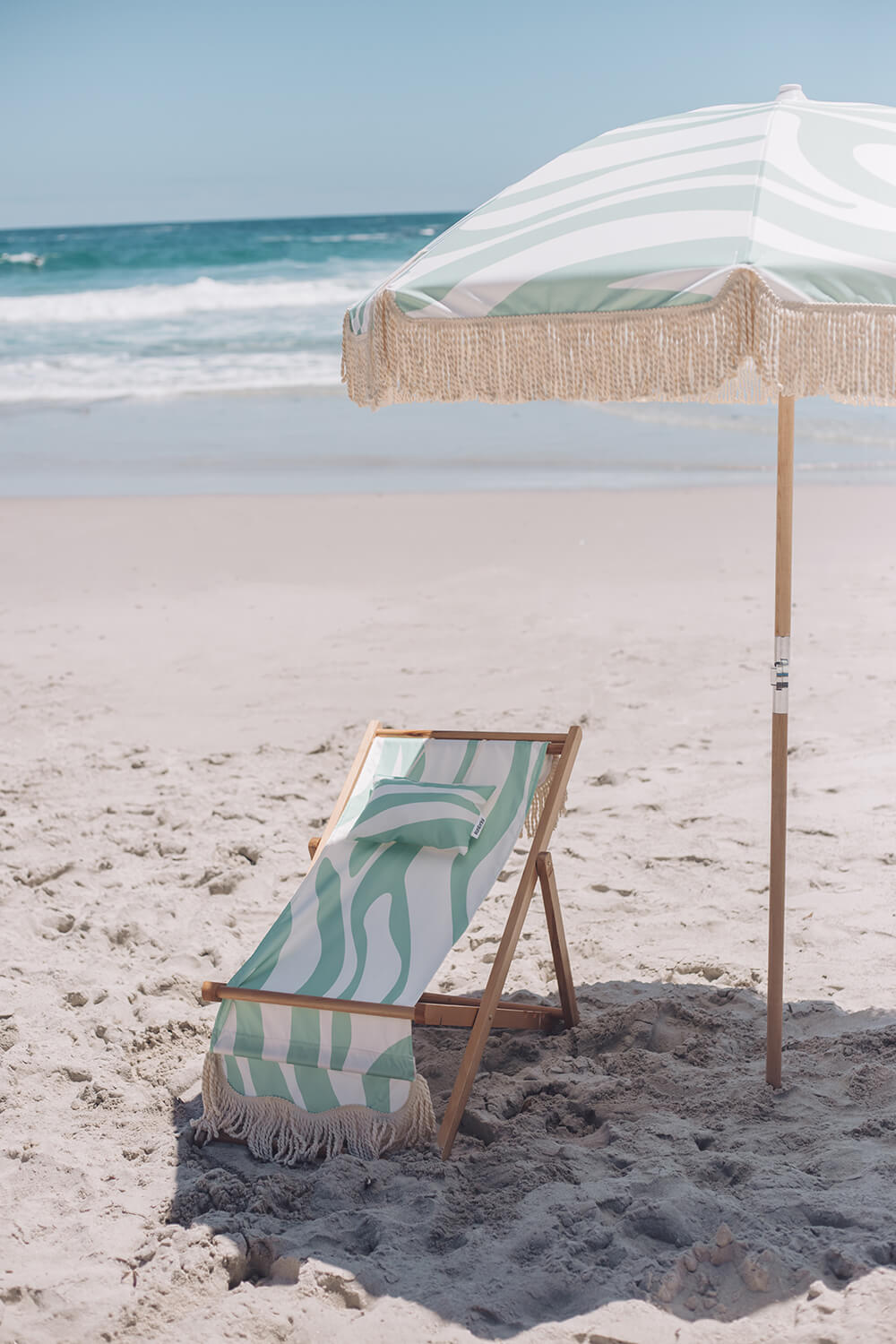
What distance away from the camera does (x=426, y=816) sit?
280 centimetres

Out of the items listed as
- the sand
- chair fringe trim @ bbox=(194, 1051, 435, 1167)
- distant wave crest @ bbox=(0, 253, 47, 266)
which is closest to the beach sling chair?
chair fringe trim @ bbox=(194, 1051, 435, 1167)

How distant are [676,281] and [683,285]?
0.05 ft

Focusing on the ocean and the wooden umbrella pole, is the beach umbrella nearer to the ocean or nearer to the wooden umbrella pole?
the wooden umbrella pole

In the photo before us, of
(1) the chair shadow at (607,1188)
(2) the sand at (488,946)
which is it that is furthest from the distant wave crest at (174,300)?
(1) the chair shadow at (607,1188)

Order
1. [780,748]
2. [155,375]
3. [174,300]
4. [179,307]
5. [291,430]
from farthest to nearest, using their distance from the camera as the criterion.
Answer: [174,300], [179,307], [155,375], [291,430], [780,748]

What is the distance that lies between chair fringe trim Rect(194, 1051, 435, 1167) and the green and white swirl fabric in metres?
1.51

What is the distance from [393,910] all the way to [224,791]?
1931 millimetres

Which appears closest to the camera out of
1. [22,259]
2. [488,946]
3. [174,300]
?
[488,946]

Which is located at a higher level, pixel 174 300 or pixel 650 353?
pixel 174 300

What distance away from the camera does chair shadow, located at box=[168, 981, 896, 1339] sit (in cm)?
197

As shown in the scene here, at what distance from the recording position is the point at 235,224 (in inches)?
2009

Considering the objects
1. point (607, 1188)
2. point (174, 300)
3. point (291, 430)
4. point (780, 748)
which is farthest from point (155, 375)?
point (607, 1188)

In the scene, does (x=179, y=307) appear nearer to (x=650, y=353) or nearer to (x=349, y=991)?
(x=349, y=991)

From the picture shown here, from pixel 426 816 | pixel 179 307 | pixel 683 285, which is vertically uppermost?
pixel 179 307
